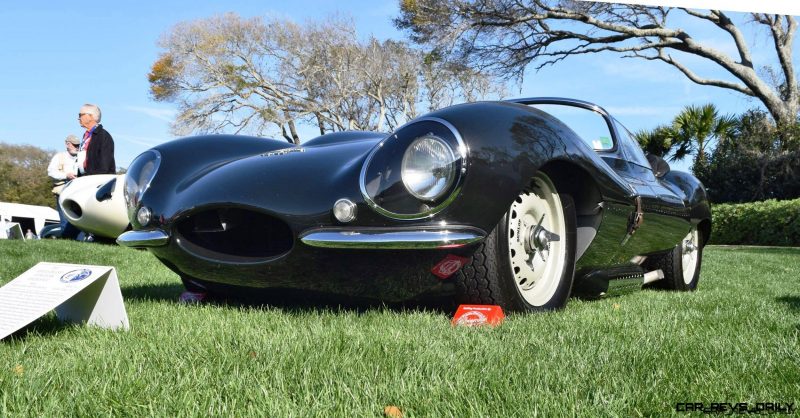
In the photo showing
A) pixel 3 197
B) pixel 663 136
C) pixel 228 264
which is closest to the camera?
pixel 228 264

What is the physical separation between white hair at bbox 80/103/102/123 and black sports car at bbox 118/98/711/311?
201 inches

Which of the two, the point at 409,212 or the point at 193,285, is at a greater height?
the point at 409,212

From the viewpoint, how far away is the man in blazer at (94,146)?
25.9ft

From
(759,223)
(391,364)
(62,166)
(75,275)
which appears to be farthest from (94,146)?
(759,223)

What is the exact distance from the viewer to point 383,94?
1048 inches

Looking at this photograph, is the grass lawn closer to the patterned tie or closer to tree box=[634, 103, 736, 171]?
the patterned tie

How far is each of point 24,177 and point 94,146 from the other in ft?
119

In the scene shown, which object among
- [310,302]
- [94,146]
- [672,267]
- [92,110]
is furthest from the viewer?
[94,146]

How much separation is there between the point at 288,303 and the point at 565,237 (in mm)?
1307

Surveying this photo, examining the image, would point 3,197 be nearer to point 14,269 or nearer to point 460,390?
point 14,269

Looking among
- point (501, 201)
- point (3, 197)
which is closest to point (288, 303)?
point (501, 201)

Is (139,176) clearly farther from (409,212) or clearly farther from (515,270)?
(515,270)

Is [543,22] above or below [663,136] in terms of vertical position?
above

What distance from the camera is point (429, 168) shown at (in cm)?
236
